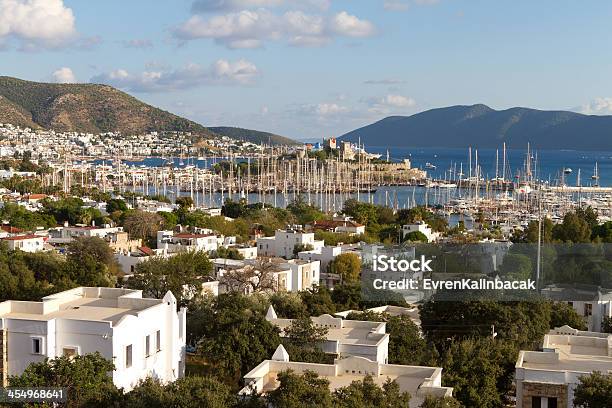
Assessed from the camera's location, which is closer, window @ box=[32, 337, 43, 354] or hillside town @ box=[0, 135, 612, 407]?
hillside town @ box=[0, 135, 612, 407]

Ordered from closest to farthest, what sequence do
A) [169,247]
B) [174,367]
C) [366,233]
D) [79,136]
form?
[174,367]
[169,247]
[366,233]
[79,136]

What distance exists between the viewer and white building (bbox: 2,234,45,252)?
36.4 meters

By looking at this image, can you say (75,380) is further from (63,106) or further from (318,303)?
(63,106)

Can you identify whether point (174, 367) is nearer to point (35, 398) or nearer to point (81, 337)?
point (81, 337)

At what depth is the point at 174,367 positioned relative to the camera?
1505cm

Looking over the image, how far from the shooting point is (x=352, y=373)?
43.2 ft

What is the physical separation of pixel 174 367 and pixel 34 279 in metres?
12.8

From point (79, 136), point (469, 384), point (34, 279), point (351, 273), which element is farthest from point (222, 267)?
point (79, 136)

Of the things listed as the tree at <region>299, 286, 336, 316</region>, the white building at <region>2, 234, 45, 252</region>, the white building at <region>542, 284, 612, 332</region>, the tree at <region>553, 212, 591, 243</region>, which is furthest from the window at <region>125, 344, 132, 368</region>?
the tree at <region>553, 212, 591, 243</region>

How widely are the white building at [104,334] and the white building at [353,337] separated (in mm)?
2612

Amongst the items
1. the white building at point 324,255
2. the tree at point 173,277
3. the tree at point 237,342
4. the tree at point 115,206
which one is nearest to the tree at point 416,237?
the white building at point 324,255

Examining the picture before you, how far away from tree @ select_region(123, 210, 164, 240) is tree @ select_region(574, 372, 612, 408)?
36.1 m

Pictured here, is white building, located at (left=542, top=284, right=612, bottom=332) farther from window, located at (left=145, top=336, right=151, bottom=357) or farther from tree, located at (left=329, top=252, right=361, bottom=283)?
window, located at (left=145, top=336, right=151, bottom=357)

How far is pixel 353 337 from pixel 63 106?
159660 mm
